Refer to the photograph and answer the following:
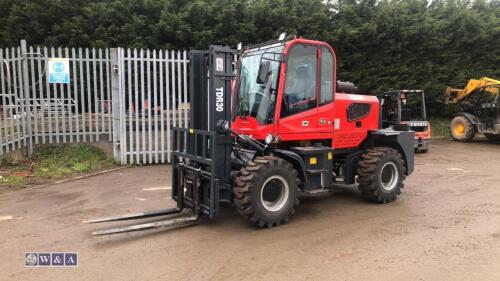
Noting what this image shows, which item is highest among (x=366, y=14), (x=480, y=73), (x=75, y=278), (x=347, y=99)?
(x=366, y=14)

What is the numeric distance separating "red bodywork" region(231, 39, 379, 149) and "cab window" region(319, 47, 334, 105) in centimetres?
7

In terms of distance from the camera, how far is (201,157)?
5402 mm

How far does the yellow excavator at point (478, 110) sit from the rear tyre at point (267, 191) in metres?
12.9

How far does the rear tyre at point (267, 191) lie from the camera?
513 cm

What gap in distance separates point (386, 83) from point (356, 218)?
11725mm

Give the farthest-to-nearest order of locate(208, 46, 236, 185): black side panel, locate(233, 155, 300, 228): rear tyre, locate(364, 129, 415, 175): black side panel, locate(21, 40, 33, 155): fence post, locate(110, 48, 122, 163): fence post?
locate(110, 48, 122, 163): fence post < locate(21, 40, 33, 155): fence post < locate(364, 129, 415, 175): black side panel < locate(208, 46, 236, 185): black side panel < locate(233, 155, 300, 228): rear tyre

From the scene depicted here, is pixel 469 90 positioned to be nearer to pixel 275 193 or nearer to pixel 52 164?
pixel 275 193

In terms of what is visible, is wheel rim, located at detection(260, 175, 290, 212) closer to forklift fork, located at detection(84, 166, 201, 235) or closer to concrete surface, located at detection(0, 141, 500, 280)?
concrete surface, located at detection(0, 141, 500, 280)

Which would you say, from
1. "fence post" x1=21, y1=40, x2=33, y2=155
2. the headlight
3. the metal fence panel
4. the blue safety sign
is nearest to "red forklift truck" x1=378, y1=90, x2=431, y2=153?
the metal fence panel

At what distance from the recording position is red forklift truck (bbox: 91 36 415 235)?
5270 millimetres

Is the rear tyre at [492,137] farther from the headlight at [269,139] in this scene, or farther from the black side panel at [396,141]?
the headlight at [269,139]

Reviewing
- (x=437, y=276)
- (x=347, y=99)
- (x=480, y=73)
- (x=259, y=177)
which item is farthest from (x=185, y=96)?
(x=480, y=73)

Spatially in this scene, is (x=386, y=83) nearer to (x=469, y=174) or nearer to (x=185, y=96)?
(x=469, y=174)

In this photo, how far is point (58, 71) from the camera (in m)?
9.06
